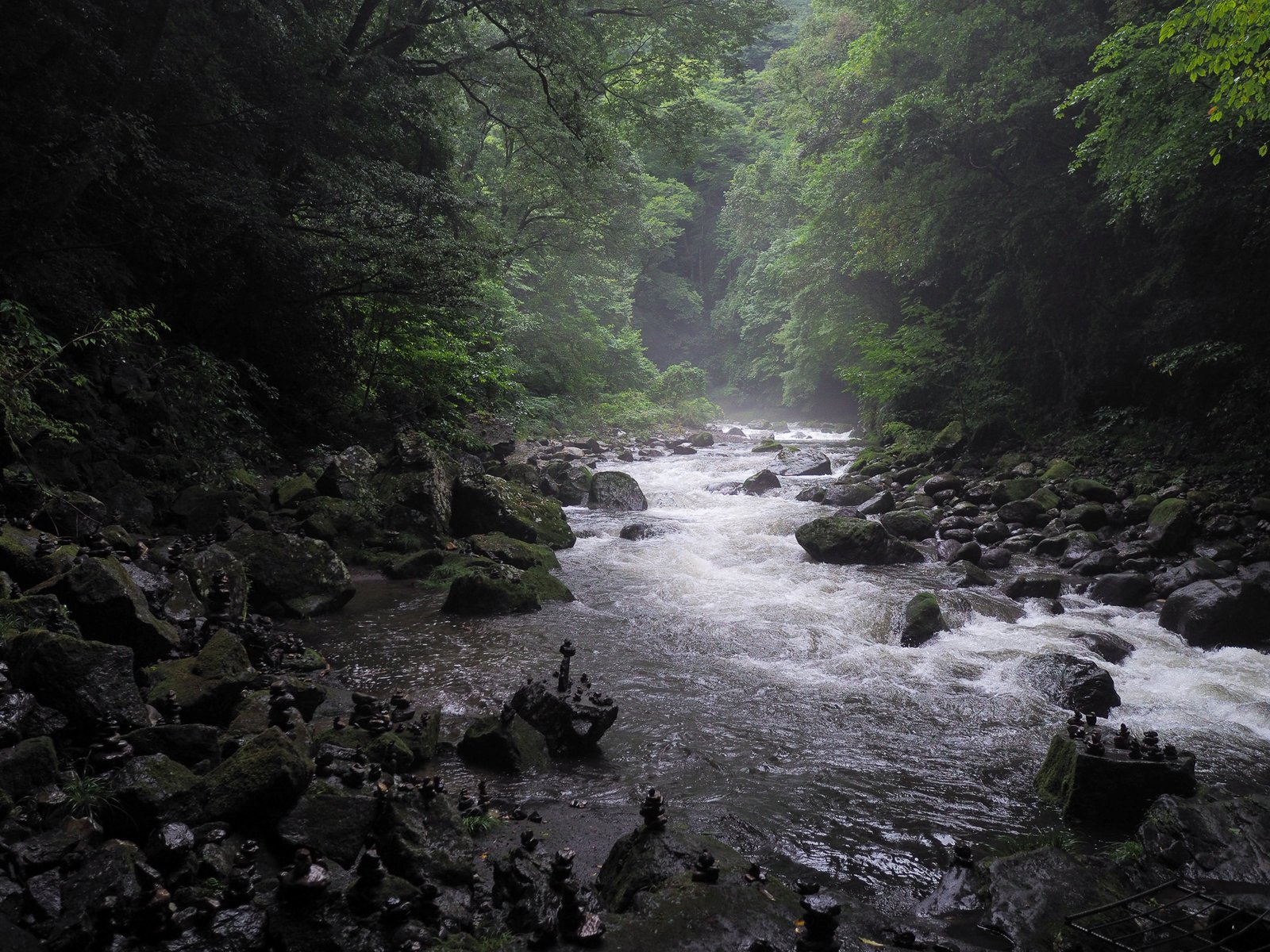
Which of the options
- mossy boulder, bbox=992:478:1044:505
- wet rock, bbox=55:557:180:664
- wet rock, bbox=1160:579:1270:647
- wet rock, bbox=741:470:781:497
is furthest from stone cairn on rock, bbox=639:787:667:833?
wet rock, bbox=741:470:781:497

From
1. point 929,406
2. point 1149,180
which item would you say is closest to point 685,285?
point 929,406

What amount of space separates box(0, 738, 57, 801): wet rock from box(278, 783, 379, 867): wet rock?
902mm

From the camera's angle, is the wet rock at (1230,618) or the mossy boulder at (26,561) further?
the wet rock at (1230,618)

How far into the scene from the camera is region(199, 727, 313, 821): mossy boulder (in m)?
2.85

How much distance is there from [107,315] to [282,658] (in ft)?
14.7

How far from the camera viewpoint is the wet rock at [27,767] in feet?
8.36

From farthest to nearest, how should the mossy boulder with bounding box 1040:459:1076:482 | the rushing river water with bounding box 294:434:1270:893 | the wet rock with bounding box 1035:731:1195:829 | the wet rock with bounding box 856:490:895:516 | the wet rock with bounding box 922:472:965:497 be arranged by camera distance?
the wet rock with bounding box 922:472:965:497 → the wet rock with bounding box 856:490:895:516 → the mossy boulder with bounding box 1040:459:1076:482 → the rushing river water with bounding box 294:434:1270:893 → the wet rock with bounding box 1035:731:1195:829

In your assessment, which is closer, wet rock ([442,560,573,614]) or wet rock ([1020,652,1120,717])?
wet rock ([1020,652,1120,717])

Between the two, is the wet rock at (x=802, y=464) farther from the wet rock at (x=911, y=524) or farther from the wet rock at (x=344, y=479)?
the wet rock at (x=344, y=479)

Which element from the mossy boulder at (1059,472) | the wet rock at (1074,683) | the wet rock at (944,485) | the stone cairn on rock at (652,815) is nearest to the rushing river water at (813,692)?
the wet rock at (1074,683)

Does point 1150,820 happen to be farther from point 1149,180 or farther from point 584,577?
point 1149,180

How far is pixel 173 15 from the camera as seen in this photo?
7.91 metres

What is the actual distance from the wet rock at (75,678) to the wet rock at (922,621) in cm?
660

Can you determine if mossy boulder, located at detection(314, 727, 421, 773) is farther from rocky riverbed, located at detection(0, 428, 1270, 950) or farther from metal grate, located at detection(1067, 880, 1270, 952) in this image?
metal grate, located at detection(1067, 880, 1270, 952)
